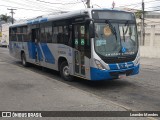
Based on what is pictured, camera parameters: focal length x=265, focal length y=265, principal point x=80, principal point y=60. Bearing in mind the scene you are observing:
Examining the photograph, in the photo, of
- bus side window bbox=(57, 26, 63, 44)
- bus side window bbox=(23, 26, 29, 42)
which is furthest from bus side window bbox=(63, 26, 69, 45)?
bus side window bbox=(23, 26, 29, 42)

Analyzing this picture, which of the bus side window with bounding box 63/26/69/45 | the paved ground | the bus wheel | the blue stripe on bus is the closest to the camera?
the paved ground

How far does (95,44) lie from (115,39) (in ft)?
2.71

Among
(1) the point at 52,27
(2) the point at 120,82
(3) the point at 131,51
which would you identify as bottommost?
(2) the point at 120,82

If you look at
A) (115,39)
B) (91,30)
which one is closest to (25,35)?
(91,30)

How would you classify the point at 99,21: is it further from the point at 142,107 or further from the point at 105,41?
the point at 142,107

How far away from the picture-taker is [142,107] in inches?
279

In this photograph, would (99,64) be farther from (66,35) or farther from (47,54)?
(47,54)

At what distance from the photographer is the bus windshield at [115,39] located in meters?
9.26

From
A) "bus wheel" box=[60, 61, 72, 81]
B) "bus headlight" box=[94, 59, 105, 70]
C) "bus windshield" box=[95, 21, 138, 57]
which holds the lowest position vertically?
"bus wheel" box=[60, 61, 72, 81]

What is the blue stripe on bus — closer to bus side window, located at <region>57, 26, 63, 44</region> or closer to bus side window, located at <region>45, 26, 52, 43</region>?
bus side window, located at <region>45, 26, 52, 43</region>

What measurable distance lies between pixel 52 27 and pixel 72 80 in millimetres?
2778

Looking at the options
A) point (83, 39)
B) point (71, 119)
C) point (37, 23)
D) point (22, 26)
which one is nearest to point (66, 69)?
point (83, 39)

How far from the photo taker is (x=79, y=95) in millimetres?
8391

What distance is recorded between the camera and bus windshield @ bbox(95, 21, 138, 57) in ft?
30.4
